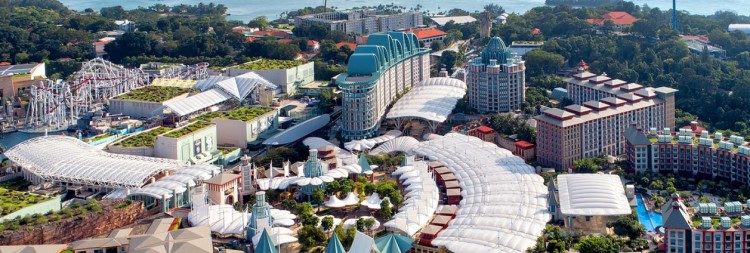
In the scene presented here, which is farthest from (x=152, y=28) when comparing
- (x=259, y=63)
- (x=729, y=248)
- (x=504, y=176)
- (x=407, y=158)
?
(x=729, y=248)

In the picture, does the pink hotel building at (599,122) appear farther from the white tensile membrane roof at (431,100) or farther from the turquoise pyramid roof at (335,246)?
the turquoise pyramid roof at (335,246)

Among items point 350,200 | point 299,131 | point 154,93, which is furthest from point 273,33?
point 350,200

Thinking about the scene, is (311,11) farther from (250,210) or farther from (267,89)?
(250,210)

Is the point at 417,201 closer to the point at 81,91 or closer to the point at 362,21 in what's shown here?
the point at 81,91

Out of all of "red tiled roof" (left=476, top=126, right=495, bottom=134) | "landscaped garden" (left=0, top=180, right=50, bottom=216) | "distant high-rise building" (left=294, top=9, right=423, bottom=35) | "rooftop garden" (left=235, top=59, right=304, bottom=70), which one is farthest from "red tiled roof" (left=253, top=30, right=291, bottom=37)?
"landscaped garden" (left=0, top=180, right=50, bottom=216)

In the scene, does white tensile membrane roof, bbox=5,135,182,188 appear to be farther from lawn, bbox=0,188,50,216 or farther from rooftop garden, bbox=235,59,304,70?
rooftop garden, bbox=235,59,304,70
